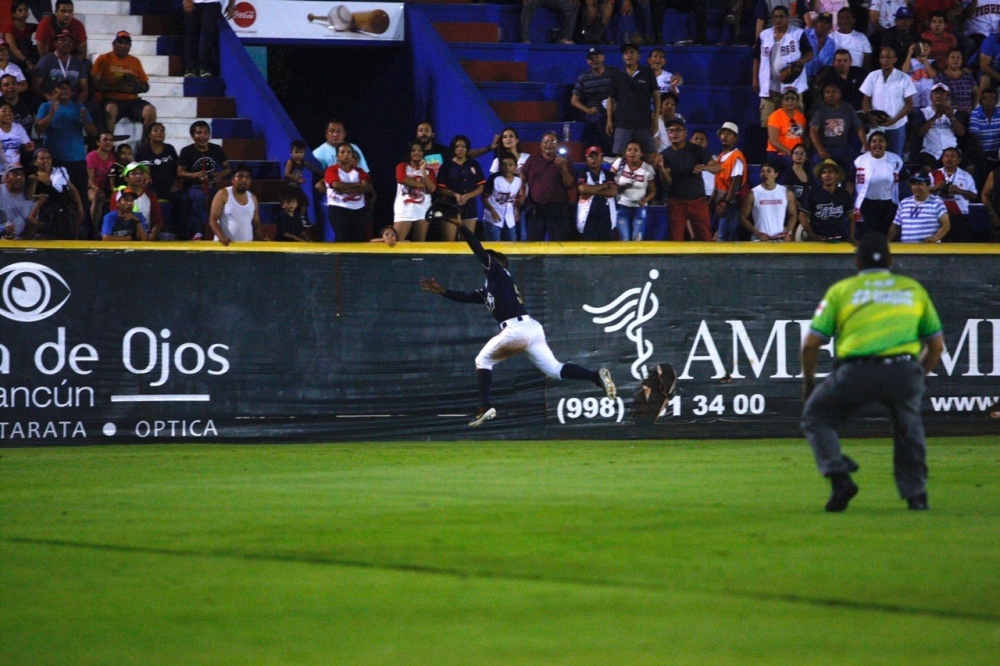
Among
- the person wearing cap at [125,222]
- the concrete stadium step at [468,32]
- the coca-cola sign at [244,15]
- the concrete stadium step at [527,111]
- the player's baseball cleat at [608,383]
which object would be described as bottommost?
the player's baseball cleat at [608,383]

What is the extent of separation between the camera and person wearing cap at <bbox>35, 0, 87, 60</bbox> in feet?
68.7

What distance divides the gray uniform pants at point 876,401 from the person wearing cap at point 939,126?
45.8 ft

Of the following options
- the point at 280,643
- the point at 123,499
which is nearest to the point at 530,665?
the point at 280,643

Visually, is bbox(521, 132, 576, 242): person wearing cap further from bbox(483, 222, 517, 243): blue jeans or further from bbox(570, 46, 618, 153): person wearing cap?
bbox(570, 46, 618, 153): person wearing cap

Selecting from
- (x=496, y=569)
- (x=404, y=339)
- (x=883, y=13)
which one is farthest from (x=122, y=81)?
(x=496, y=569)

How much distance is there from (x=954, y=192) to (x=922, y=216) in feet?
5.30

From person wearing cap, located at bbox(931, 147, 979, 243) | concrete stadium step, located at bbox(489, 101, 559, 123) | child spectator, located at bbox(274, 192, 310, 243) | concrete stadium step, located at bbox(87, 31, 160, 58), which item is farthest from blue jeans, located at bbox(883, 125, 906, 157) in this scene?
concrete stadium step, located at bbox(87, 31, 160, 58)

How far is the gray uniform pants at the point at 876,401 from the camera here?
32.1ft

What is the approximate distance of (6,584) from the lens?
7699 mm

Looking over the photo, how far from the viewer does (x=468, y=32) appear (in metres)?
25.9

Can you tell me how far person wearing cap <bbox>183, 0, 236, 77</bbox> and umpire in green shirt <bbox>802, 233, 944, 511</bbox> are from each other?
15.1 meters

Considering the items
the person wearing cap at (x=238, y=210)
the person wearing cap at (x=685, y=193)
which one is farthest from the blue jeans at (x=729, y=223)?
the person wearing cap at (x=238, y=210)

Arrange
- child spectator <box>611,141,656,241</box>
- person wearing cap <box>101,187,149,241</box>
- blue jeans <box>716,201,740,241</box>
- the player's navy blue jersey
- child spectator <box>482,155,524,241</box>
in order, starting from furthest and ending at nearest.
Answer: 1. blue jeans <box>716,201,740,241</box>
2. child spectator <box>482,155,524,241</box>
3. child spectator <box>611,141,656,241</box>
4. person wearing cap <box>101,187,149,241</box>
5. the player's navy blue jersey

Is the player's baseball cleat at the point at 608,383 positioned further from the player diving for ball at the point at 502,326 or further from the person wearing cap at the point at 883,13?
the person wearing cap at the point at 883,13
